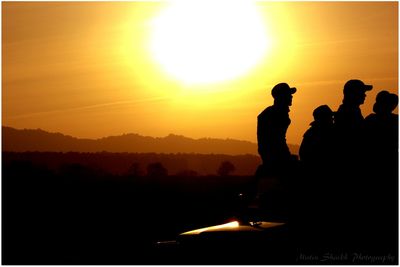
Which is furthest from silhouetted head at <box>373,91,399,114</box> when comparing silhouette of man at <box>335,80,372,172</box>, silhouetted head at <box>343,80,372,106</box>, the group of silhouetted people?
silhouetted head at <box>343,80,372,106</box>

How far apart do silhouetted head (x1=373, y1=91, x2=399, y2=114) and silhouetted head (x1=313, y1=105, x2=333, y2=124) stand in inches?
24.3

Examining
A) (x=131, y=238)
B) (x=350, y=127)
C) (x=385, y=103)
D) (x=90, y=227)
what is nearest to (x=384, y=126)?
(x=350, y=127)

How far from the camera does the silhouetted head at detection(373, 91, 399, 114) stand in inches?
519

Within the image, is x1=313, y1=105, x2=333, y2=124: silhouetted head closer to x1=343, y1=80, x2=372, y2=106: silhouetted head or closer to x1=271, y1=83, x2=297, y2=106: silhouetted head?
x1=343, y1=80, x2=372, y2=106: silhouetted head

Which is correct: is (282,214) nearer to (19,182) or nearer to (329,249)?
(329,249)

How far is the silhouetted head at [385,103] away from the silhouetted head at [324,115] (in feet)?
2.03

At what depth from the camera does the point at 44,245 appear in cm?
2405

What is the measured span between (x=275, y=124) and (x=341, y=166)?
2.07 meters

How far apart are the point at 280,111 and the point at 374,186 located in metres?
2.61

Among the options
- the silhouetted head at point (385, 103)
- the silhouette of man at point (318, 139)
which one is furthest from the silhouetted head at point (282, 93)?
the silhouetted head at point (385, 103)

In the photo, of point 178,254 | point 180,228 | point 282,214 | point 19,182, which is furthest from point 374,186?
point 19,182

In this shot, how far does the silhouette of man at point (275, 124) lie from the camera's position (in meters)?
13.3

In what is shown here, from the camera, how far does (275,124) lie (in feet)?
44.7

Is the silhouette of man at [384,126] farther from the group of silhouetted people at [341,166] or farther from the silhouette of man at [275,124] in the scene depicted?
the silhouette of man at [275,124]
